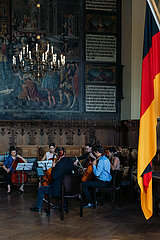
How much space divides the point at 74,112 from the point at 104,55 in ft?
9.13

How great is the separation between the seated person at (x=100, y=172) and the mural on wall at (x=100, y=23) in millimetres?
8011

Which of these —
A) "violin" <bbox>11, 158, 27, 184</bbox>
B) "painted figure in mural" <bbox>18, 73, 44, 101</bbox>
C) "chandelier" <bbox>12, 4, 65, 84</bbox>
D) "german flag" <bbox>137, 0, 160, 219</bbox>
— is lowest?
"violin" <bbox>11, 158, 27, 184</bbox>

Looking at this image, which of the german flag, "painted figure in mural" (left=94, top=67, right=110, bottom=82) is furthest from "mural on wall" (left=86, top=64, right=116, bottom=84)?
the german flag

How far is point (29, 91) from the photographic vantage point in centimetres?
1436

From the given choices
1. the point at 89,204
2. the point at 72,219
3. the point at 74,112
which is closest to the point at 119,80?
the point at 74,112

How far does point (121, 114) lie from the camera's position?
15.0 meters

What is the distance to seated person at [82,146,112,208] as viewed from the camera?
8305mm

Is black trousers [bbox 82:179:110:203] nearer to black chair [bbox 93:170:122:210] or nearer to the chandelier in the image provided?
black chair [bbox 93:170:122:210]

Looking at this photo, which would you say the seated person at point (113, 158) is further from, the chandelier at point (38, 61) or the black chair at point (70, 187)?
the chandelier at point (38, 61)

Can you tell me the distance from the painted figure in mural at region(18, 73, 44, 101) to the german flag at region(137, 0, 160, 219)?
385 inches

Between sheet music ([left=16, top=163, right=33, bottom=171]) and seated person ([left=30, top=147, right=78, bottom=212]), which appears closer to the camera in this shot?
seated person ([left=30, top=147, right=78, bottom=212])

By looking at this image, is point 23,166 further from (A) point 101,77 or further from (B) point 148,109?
(B) point 148,109

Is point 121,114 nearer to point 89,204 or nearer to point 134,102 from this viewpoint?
point 134,102

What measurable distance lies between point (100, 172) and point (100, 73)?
7.46 m
